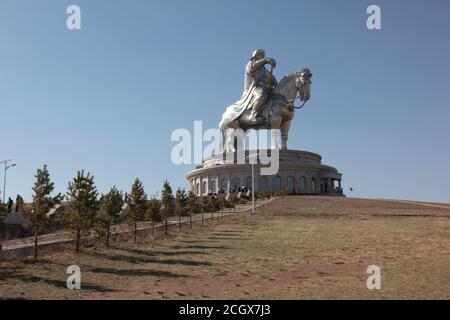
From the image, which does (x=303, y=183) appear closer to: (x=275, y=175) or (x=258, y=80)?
(x=275, y=175)

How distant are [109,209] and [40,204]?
15.2 ft

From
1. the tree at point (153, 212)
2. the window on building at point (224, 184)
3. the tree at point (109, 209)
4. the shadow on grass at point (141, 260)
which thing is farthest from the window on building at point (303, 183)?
the shadow on grass at point (141, 260)

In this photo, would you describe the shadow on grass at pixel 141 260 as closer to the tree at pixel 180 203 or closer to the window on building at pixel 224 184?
the tree at pixel 180 203

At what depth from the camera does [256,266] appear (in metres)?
16.0

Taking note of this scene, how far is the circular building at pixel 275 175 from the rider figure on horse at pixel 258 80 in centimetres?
624

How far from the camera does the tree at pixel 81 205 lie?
18.7 metres

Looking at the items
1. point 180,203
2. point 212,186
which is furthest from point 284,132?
point 180,203

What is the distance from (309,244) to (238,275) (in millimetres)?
7009

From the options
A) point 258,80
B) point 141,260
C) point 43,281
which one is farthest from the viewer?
point 258,80

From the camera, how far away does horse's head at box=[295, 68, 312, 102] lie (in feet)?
213

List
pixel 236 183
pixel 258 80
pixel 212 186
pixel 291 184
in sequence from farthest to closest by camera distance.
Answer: pixel 212 186 < pixel 258 80 < pixel 236 183 < pixel 291 184

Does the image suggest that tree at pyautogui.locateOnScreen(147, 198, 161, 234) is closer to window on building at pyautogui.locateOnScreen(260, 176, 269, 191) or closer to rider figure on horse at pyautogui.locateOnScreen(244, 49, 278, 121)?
window on building at pyautogui.locateOnScreen(260, 176, 269, 191)

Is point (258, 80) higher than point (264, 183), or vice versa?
point (258, 80)
